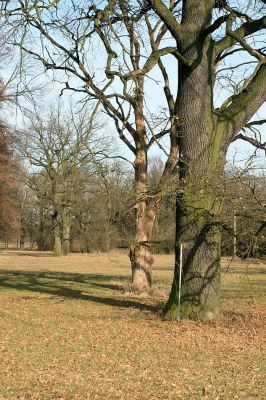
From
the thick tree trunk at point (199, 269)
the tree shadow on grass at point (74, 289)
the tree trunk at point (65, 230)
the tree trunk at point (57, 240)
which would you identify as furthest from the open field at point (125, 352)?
the tree trunk at point (57, 240)

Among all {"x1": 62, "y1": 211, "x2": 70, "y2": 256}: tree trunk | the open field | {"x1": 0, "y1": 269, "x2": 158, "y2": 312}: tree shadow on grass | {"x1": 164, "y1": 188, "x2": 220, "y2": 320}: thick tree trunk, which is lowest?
the open field

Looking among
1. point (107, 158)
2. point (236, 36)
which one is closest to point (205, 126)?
point (236, 36)

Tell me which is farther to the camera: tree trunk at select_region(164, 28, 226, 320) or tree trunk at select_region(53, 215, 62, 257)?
tree trunk at select_region(53, 215, 62, 257)

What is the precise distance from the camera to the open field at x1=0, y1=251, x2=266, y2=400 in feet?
21.6

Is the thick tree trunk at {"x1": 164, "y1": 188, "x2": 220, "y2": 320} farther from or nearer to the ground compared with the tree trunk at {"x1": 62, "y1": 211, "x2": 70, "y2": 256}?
nearer to the ground

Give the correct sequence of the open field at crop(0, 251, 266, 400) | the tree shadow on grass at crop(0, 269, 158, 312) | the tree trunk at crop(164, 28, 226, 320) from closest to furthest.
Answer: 1. the open field at crop(0, 251, 266, 400)
2. the tree trunk at crop(164, 28, 226, 320)
3. the tree shadow on grass at crop(0, 269, 158, 312)

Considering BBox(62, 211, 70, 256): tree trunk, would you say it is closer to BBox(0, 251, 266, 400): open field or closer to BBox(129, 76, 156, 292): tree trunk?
BBox(129, 76, 156, 292): tree trunk

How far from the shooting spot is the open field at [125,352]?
6582mm

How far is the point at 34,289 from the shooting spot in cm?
1988

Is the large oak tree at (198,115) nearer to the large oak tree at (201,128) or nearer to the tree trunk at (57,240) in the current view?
the large oak tree at (201,128)

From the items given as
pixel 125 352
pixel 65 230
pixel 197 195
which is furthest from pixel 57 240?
pixel 125 352

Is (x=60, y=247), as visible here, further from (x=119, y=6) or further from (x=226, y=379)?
(x=226, y=379)

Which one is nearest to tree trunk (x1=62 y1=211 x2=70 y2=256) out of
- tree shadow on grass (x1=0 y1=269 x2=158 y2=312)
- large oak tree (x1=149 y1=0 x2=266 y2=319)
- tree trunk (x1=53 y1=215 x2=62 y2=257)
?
tree trunk (x1=53 y1=215 x2=62 y2=257)

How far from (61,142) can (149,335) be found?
4351 cm
